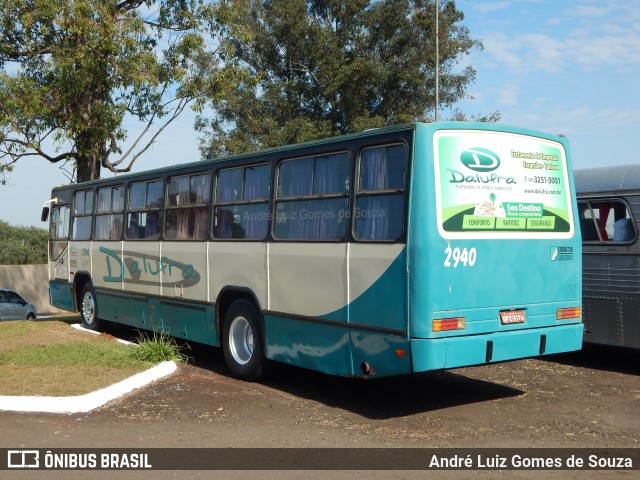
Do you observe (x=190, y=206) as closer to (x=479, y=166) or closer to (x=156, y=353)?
(x=156, y=353)

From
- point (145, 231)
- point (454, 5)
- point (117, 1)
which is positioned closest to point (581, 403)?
point (145, 231)

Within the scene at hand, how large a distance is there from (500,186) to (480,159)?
1.22 ft

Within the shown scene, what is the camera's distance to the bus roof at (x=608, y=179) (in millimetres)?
10281

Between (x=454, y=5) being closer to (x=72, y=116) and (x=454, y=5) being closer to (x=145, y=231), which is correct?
(x=72, y=116)

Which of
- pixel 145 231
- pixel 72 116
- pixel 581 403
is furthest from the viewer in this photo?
pixel 72 116

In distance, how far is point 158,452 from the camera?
664 cm

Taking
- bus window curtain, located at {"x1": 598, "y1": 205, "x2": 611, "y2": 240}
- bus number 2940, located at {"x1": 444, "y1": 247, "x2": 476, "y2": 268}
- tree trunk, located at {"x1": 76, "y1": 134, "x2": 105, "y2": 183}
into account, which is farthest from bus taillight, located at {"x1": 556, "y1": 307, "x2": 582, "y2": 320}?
tree trunk, located at {"x1": 76, "y1": 134, "x2": 105, "y2": 183}

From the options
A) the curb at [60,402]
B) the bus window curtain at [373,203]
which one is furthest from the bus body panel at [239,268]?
the curb at [60,402]

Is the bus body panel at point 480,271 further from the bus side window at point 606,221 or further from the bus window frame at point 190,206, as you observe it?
the bus window frame at point 190,206

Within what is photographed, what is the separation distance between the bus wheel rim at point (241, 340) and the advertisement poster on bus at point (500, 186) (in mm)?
3568

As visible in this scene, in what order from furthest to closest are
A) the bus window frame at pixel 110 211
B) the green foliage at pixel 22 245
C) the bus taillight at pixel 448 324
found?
the green foliage at pixel 22 245, the bus window frame at pixel 110 211, the bus taillight at pixel 448 324

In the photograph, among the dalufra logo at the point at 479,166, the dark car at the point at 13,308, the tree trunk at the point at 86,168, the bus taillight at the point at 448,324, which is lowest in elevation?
the dark car at the point at 13,308

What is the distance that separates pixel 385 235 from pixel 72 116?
13042 mm

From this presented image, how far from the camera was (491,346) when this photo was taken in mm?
7781
